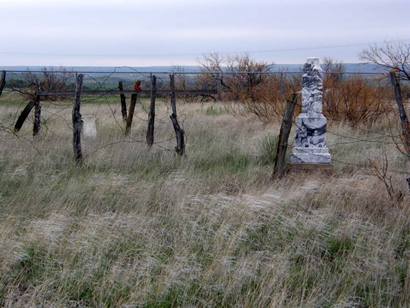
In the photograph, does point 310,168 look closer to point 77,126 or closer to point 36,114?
point 77,126

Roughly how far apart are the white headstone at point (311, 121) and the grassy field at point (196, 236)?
46cm

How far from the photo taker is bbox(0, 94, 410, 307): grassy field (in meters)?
3.84

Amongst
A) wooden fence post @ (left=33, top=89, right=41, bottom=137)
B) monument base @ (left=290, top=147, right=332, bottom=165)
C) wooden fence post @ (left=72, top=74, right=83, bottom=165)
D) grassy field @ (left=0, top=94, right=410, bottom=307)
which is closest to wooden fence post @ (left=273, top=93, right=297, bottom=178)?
grassy field @ (left=0, top=94, right=410, bottom=307)

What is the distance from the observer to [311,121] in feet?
26.3

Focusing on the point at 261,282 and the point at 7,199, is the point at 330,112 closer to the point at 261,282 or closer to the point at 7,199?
the point at 7,199

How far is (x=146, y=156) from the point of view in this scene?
870 centimetres

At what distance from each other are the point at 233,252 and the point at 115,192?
89.8 inches

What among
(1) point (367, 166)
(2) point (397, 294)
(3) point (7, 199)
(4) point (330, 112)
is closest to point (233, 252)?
(2) point (397, 294)

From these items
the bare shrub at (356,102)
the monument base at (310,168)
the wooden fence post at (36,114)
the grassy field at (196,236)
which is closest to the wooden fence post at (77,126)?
the grassy field at (196,236)

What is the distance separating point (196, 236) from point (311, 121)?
3796mm

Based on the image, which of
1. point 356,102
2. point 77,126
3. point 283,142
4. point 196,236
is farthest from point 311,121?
point 356,102

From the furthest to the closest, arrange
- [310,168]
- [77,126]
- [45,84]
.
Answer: [45,84] < [77,126] < [310,168]

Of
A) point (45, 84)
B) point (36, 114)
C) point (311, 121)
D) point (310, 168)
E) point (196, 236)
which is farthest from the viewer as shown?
point (45, 84)

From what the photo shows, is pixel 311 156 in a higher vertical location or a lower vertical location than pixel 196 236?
higher
